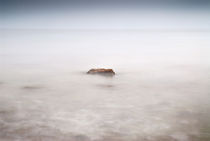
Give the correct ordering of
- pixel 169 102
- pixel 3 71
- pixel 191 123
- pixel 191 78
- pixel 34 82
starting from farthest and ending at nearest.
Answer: pixel 3 71, pixel 191 78, pixel 34 82, pixel 169 102, pixel 191 123

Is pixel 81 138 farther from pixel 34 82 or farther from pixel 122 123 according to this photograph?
pixel 34 82

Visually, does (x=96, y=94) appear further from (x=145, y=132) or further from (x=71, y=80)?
(x=145, y=132)

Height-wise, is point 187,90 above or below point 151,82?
below

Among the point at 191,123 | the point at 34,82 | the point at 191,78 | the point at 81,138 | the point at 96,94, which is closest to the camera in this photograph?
the point at 81,138

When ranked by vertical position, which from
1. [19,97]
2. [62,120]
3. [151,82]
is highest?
[151,82]

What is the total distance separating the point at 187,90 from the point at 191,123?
8.05ft

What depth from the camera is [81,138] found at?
3713mm

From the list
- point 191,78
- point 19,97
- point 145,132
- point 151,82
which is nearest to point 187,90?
point 151,82

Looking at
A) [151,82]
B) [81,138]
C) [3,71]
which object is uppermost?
[3,71]

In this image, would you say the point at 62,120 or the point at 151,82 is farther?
the point at 151,82

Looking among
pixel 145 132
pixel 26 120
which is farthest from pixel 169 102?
pixel 26 120

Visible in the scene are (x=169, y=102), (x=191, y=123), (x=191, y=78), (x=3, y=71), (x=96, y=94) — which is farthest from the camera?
(x=3, y=71)

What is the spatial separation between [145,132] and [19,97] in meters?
2.95

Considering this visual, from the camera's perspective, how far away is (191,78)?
8297 mm
